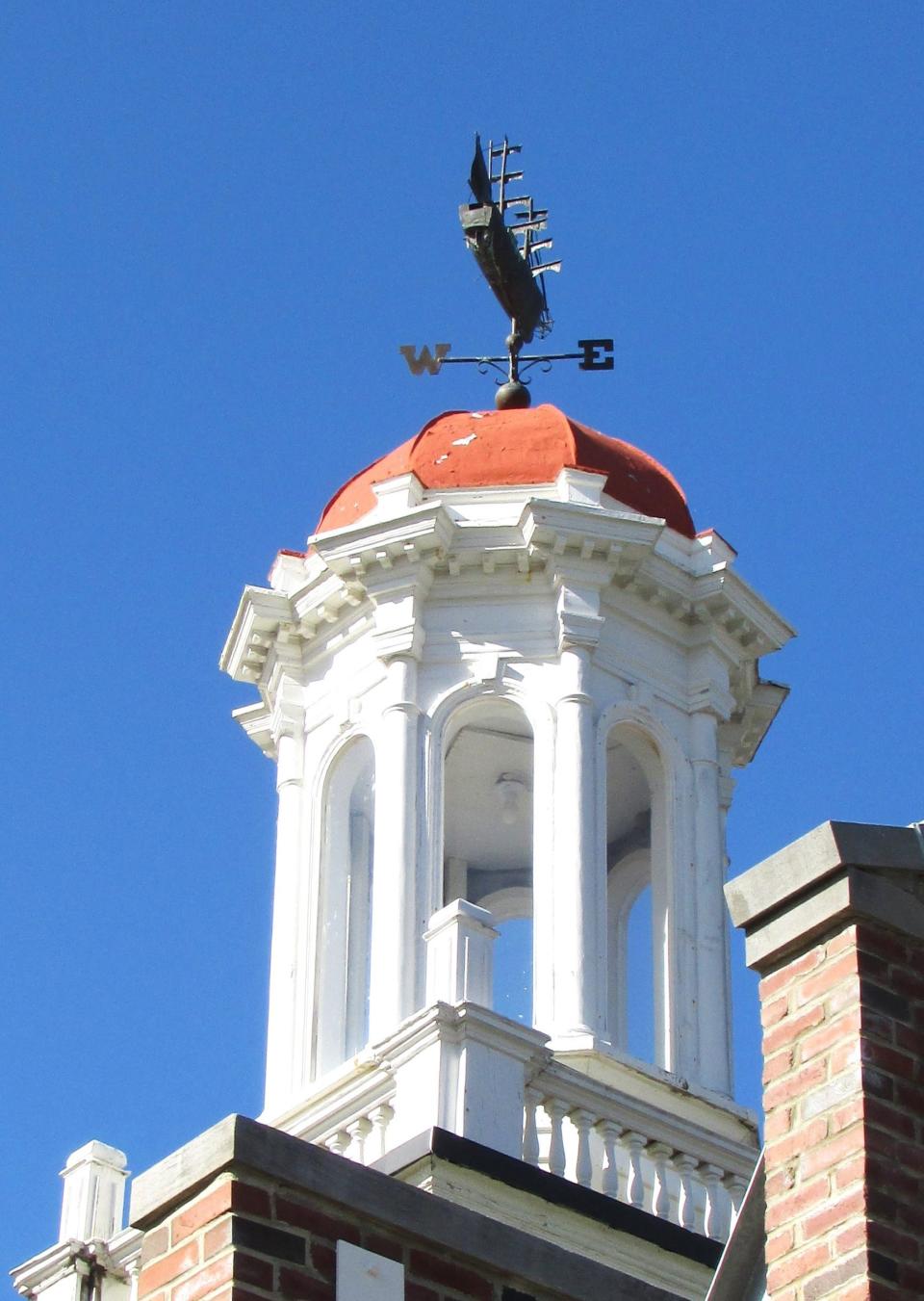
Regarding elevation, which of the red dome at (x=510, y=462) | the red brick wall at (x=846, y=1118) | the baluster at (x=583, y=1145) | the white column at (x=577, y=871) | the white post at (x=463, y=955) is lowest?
the red brick wall at (x=846, y=1118)

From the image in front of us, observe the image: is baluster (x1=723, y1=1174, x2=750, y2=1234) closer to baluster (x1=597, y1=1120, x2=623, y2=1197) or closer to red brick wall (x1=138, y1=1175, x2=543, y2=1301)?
baluster (x1=597, y1=1120, x2=623, y2=1197)

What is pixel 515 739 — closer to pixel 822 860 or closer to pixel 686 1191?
pixel 686 1191

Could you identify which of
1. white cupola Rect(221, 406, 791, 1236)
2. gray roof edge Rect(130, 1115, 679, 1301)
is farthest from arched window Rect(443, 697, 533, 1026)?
gray roof edge Rect(130, 1115, 679, 1301)

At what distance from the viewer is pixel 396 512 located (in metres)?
25.1

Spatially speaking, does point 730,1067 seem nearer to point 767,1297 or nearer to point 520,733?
point 520,733

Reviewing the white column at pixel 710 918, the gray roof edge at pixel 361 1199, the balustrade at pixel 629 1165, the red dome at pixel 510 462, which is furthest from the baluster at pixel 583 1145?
the gray roof edge at pixel 361 1199

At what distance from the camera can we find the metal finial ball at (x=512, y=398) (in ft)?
91.2

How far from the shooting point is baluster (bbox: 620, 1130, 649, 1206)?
20562 millimetres

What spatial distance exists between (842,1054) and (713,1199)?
10530 millimetres

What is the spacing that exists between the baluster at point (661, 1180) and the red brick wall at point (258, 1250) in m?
8.81

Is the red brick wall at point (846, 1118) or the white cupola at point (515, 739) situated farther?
the white cupola at point (515, 739)

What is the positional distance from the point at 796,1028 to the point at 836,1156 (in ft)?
1.80

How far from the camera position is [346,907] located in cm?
2520

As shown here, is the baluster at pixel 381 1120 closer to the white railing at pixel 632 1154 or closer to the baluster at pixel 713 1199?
the white railing at pixel 632 1154
